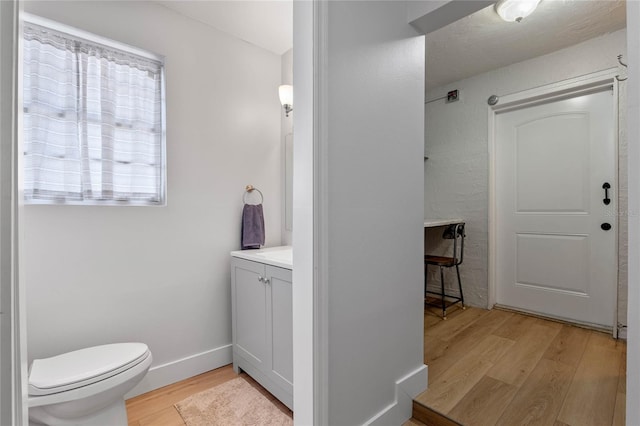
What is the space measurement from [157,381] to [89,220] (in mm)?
1102

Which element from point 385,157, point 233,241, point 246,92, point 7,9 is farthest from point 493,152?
point 7,9

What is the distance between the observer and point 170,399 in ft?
5.69

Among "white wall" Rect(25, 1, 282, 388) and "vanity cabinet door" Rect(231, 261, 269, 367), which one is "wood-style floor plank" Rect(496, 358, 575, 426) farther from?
"white wall" Rect(25, 1, 282, 388)


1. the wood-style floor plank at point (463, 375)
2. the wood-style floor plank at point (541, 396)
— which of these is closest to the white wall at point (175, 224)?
the wood-style floor plank at point (463, 375)

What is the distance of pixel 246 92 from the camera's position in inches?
88.6

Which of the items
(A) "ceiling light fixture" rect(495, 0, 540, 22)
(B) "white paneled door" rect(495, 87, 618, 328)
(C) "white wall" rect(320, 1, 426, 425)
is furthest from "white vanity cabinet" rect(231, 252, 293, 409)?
(B) "white paneled door" rect(495, 87, 618, 328)

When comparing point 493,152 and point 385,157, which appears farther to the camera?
point 493,152

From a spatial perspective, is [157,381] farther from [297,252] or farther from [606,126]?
[606,126]

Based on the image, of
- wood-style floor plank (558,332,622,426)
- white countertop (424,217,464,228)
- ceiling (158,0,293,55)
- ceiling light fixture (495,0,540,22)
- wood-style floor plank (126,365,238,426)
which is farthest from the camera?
white countertop (424,217,464,228)

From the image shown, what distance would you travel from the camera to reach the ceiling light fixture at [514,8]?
1.74m

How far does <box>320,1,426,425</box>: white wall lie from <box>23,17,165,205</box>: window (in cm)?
136

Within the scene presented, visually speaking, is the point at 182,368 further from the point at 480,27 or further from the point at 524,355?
the point at 480,27

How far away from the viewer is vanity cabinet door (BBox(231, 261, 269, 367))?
1726 mm

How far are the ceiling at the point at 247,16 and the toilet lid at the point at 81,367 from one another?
212cm
